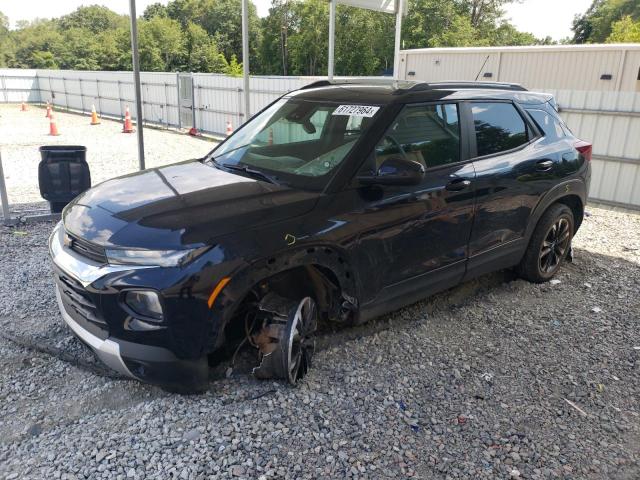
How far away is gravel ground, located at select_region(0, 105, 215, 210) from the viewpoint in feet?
34.9

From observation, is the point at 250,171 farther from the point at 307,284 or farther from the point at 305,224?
the point at 307,284

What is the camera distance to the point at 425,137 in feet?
13.3

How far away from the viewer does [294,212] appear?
10.7 feet

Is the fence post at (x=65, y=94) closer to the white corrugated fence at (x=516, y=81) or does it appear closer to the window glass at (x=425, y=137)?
the white corrugated fence at (x=516, y=81)

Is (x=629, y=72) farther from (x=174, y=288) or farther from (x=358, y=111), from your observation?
(x=174, y=288)

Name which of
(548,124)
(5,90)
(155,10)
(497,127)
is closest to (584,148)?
(548,124)

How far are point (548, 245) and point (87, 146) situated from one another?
46.9 ft

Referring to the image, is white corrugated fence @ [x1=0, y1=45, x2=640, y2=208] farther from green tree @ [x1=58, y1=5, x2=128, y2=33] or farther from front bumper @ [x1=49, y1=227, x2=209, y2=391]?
green tree @ [x1=58, y1=5, x2=128, y2=33]

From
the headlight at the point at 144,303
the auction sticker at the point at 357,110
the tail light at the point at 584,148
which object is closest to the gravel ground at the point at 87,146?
the auction sticker at the point at 357,110

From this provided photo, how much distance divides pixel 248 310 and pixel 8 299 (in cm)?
257

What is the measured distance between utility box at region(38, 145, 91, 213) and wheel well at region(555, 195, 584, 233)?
5.59 metres

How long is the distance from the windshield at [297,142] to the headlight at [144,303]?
1218 mm

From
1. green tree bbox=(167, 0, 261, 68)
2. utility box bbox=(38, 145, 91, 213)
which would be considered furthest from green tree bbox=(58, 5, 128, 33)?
utility box bbox=(38, 145, 91, 213)

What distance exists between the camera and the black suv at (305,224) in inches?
114
